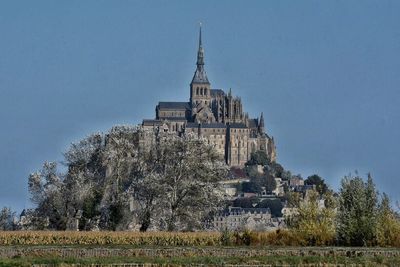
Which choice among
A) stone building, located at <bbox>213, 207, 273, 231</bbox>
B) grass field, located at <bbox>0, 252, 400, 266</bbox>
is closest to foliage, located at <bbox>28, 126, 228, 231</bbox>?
grass field, located at <bbox>0, 252, 400, 266</bbox>

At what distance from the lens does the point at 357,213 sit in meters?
42.2

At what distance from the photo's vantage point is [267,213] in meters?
170

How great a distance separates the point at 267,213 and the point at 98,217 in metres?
110

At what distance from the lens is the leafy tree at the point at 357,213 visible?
136ft

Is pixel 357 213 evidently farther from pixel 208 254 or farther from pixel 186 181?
pixel 186 181

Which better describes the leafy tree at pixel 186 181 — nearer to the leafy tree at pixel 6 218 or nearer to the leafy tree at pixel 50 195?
the leafy tree at pixel 50 195

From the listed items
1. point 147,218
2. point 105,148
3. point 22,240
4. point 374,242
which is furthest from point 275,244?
point 105,148

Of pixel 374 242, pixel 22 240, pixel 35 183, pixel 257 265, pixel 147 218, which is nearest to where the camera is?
pixel 257 265

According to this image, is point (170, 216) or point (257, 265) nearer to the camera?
point (257, 265)

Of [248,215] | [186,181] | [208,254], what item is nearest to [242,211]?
[248,215]

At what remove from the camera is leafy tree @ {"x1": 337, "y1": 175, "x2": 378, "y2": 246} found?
41344mm

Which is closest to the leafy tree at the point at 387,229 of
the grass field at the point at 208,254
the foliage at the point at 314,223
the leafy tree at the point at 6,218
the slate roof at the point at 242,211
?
the foliage at the point at 314,223

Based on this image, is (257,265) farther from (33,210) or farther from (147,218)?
(33,210)

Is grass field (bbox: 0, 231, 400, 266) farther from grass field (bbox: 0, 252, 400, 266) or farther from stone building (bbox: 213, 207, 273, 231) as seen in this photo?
stone building (bbox: 213, 207, 273, 231)
